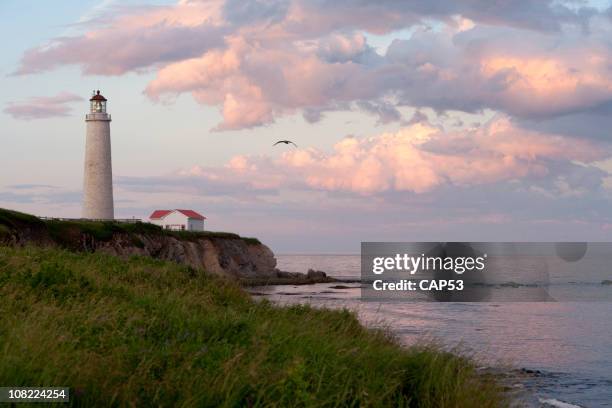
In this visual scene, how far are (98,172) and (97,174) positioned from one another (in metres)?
0.22

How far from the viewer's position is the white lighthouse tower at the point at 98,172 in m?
67.1

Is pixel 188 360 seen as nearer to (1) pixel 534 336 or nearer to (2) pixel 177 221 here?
(1) pixel 534 336

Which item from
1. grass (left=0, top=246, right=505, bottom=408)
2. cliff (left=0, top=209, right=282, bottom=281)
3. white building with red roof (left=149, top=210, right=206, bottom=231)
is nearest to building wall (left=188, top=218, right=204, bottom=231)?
white building with red roof (left=149, top=210, right=206, bottom=231)

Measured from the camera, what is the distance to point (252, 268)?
84.3 m

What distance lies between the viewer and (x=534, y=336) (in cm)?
3341

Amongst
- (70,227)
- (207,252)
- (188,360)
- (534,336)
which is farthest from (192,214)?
(188,360)

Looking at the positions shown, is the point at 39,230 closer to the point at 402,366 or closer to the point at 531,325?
the point at 531,325

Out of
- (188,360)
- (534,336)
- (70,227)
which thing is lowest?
(534,336)

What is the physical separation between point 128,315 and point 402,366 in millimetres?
4559

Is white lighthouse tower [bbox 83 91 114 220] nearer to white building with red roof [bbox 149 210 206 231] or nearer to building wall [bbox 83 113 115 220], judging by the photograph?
building wall [bbox 83 113 115 220]

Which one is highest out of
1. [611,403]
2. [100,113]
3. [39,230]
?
[100,113]

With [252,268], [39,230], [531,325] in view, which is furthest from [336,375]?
Result: [252,268]

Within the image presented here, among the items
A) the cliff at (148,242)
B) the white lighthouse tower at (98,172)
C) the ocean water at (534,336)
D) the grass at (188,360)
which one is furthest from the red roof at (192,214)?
the grass at (188,360)

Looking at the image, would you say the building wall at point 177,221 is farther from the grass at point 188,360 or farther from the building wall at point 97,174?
Answer: the grass at point 188,360
